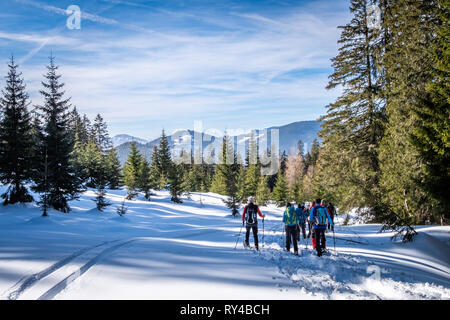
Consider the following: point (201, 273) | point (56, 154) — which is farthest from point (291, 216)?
point (56, 154)

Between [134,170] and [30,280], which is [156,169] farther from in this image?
[30,280]

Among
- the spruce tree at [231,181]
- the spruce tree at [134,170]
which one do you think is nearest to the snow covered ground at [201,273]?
the spruce tree at [231,181]

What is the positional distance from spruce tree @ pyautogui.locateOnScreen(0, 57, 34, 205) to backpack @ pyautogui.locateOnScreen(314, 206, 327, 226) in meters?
21.2

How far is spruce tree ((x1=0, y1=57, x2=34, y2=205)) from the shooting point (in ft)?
65.8

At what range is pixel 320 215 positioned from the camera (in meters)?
10.7

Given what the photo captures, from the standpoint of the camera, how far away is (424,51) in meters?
13.8

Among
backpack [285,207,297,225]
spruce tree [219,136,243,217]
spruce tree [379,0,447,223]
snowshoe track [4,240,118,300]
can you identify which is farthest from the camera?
spruce tree [219,136,243,217]

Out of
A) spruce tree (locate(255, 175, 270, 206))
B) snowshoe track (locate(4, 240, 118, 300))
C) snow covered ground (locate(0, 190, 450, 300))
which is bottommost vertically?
spruce tree (locate(255, 175, 270, 206))

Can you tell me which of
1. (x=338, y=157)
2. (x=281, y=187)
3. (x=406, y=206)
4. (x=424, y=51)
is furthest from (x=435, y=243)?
(x=281, y=187)

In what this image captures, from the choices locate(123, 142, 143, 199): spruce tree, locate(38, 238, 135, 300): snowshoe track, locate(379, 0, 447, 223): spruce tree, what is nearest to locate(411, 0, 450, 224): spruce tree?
locate(379, 0, 447, 223): spruce tree

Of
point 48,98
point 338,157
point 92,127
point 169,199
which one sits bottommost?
point 169,199

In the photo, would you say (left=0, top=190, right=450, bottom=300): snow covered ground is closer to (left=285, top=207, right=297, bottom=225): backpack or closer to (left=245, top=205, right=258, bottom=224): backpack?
(left=245, top=205, right=258, bottom=224): backpack
